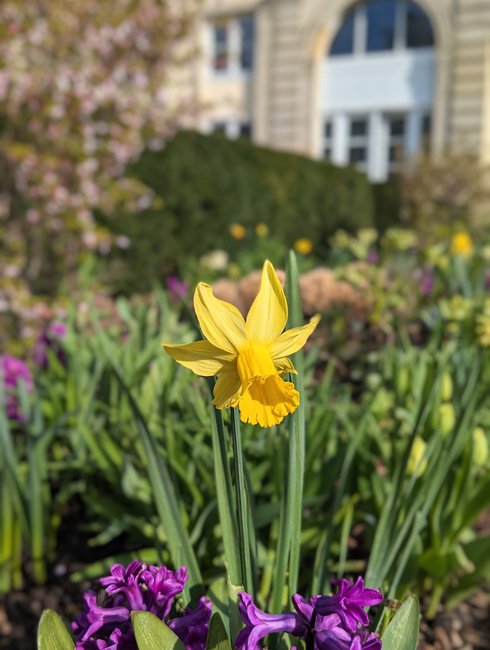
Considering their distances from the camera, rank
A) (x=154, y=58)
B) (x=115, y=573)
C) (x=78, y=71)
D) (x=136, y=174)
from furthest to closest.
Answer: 1. (x=154, y=58)
2. (x=136, y=174)
3. (x=78, y=71)
4. (x=115, y=573)

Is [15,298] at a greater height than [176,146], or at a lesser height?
lesser

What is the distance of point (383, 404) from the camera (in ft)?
5.82

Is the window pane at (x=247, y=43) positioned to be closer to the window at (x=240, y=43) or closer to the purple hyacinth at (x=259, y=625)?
the window at (x=240, y=43)

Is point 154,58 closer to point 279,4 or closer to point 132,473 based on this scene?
point 132,473

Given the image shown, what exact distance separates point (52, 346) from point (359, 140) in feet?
46.0

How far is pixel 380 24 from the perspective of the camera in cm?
1457

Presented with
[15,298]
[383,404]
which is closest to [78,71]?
[15,298]

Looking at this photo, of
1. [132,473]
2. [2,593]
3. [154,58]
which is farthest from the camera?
[154,58]

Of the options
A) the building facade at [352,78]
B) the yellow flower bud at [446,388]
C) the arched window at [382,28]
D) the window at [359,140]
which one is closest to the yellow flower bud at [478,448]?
the yellow flower bud at [446,388]

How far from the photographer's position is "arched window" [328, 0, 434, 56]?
14133 millimetres

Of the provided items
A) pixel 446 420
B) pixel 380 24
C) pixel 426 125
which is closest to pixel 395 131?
pixel 426 125

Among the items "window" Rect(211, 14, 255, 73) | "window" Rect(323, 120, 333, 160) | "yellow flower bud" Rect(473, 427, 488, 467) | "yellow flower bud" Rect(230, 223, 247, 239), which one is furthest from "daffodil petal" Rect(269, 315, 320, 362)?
"window" Rect(211, 14, 255, 73)

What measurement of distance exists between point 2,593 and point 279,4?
49.4 feet

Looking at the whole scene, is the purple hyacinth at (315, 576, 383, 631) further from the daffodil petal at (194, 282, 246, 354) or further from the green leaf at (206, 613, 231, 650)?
the daffodil petal at (194, 282, 246, 354)
